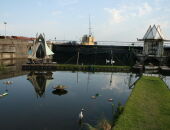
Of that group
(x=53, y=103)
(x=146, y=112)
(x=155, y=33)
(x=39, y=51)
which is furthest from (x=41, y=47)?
(x=146, y=112)

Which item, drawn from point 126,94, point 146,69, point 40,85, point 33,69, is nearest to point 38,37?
point 33,69

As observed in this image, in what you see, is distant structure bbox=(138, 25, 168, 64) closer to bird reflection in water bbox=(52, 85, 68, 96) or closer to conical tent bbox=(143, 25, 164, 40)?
conical tent bbox=(143, 25, 164, 40)

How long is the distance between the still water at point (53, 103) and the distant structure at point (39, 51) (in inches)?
870

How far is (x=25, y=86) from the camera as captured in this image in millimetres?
38062

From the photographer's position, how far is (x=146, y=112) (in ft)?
68.0

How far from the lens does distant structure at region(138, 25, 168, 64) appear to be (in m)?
66.0

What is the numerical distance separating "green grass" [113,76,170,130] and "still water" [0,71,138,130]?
134 inches

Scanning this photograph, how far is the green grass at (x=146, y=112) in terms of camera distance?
17.2 metres

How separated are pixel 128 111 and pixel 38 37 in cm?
5511

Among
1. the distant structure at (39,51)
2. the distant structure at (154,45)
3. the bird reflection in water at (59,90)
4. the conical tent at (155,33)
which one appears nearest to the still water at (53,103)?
the bird reflection in water at (59,90)

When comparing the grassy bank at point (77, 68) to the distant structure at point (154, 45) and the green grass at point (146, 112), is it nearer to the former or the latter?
the distant structure at point (154, 45)

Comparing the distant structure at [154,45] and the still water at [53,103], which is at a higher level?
the distant structure at [154,45]

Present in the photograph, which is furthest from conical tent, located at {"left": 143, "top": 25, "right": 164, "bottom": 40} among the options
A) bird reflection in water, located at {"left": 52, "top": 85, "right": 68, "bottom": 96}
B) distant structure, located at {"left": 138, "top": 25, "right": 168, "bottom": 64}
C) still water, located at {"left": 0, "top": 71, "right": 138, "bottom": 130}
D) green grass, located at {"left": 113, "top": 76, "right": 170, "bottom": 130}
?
bird reflection in water, located at {"left": 52, "top": 85, "right": 68, "bottom": 96}

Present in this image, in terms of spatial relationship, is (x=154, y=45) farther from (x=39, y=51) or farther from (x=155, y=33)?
(x=39, y=51)
